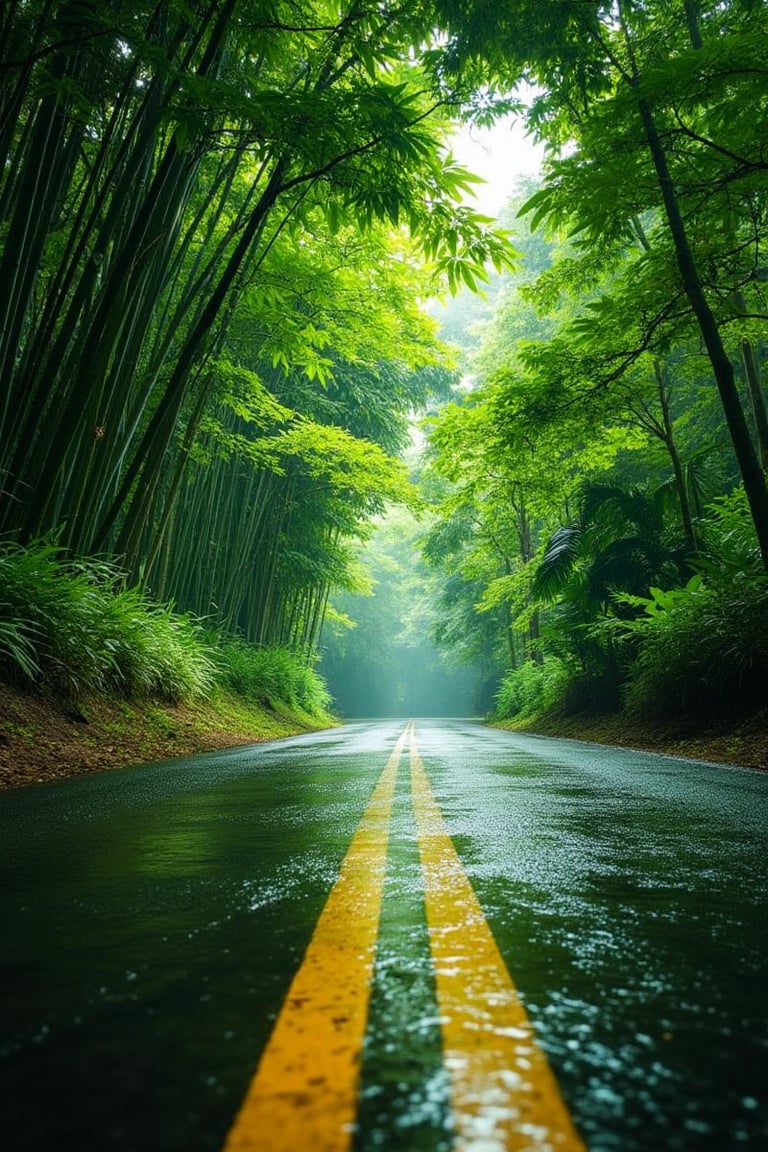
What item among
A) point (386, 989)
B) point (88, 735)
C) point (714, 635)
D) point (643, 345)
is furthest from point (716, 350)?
point (386, 989)

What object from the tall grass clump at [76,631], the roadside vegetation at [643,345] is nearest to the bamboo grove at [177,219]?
the tall grass clump at [76,631]

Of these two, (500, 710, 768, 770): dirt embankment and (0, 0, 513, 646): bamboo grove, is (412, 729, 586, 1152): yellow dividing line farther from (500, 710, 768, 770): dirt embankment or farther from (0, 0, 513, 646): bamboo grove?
(0, 0, 513, 646): bamboo grove

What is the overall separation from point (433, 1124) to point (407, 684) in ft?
221

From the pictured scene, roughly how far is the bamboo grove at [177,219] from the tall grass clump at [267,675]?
103 inches

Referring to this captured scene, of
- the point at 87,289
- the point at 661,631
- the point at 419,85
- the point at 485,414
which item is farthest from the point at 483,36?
the point at 661,631

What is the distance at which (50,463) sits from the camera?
580cm

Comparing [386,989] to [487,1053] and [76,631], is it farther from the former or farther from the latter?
[76,631]

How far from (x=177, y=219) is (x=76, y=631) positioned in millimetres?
4343

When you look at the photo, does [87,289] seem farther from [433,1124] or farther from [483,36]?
[433,1124]

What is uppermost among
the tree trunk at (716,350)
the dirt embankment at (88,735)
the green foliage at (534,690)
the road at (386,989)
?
the tree trunk at (716,350)

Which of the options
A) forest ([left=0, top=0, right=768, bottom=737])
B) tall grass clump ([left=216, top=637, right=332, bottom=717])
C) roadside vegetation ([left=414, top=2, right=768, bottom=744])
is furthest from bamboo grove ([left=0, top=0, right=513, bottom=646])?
tall grass clump ([left=216, top=637, right=332, bottom=717])

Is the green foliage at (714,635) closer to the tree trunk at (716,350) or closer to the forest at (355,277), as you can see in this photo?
the forest at (355,277)

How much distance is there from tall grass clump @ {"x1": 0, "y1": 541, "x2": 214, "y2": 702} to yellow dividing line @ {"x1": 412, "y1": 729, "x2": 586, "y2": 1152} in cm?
532

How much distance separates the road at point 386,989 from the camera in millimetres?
696
